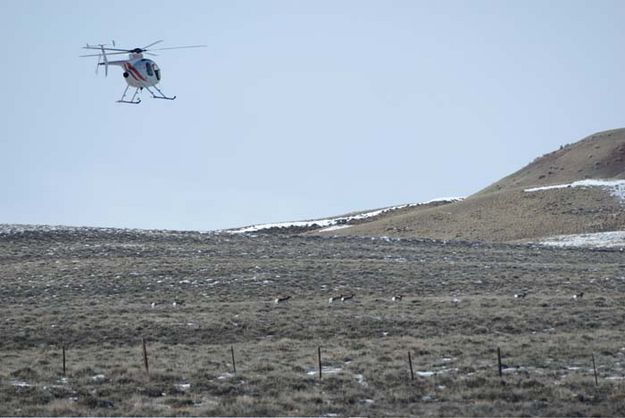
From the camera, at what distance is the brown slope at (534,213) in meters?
72.5

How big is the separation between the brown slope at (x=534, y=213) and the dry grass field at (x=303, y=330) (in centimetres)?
1818

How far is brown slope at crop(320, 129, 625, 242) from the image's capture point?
238ft

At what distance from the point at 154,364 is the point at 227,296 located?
13431 millimetres

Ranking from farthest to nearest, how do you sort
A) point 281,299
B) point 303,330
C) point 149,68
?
point 149,68 < point 281,299 < point 303,330

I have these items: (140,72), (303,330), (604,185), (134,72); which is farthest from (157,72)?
(604,185)

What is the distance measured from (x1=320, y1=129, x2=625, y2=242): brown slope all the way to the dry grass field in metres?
18.2

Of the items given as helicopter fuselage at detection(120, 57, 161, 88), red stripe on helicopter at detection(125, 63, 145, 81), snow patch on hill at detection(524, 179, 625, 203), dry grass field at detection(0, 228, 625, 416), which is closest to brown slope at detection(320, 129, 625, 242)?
snow patch on hill at detection(524, 179, 625, 203)

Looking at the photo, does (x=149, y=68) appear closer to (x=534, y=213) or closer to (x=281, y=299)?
(x=281, y=299)

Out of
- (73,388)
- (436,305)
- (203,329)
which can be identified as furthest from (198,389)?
(436,305)

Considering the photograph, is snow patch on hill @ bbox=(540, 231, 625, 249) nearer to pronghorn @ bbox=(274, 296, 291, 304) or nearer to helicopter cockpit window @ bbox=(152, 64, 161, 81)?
helicopter cockpit window @ bbox=(152, 64, 161, 81)

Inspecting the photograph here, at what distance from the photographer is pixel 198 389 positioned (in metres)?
21.5

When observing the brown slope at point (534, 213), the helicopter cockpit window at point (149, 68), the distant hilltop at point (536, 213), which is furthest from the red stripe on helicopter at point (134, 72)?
the brown slope at point (534, 213)

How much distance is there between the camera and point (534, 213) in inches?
3039

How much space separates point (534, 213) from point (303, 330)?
164 ft
